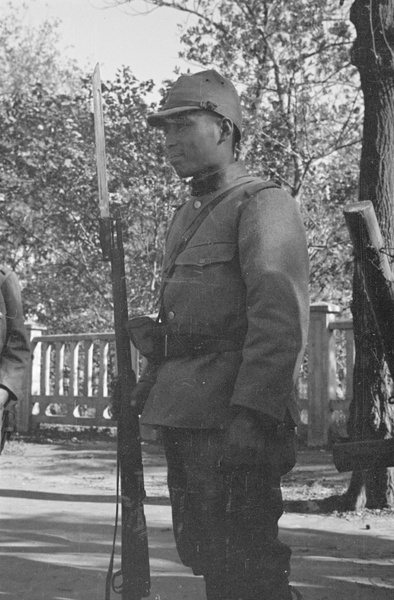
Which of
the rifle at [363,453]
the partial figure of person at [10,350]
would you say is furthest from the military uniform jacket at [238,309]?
the partial figure of person at [10,350]

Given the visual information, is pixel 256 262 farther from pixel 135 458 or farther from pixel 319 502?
pixel 319 502

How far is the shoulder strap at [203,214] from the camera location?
3369 mm

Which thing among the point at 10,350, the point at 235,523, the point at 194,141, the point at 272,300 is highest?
the point at 194,141

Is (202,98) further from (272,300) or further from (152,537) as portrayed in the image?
(152,537)

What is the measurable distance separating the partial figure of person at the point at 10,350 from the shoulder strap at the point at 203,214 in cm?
161

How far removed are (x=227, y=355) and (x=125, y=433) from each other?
575 mm

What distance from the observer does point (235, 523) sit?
318 centimetres

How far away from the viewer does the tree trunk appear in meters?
6.57

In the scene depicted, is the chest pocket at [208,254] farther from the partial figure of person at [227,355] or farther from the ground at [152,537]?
the ground at [152,537]

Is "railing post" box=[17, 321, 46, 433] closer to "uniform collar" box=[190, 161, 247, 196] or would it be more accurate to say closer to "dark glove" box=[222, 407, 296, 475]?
"uniform collar" box=[190, 161, 247, 196]

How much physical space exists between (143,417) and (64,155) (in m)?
10.7

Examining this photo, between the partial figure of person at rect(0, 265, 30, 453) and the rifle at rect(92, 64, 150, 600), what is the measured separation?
1.37 metres

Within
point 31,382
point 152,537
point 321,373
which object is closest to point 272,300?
point 152,537

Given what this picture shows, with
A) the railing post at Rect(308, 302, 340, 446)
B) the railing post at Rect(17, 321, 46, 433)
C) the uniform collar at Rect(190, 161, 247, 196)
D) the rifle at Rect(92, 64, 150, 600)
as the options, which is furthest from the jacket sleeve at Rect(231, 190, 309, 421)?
the railing post at Rect(17, 321, 46, 433)
